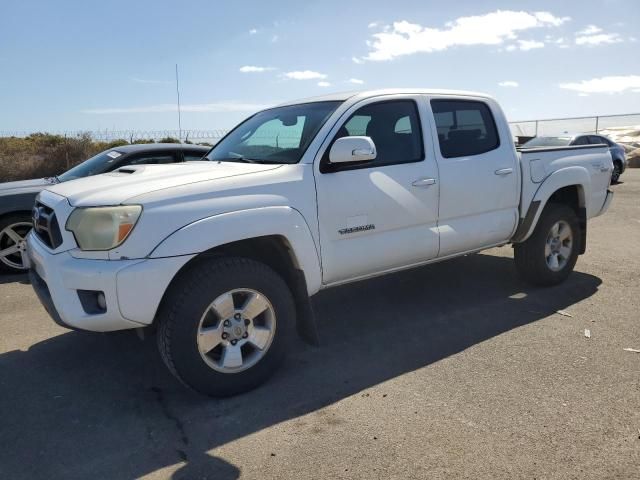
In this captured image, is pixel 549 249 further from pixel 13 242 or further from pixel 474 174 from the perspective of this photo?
pixel 13 242

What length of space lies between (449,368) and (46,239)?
2850 millimetres

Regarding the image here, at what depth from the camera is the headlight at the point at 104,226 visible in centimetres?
303

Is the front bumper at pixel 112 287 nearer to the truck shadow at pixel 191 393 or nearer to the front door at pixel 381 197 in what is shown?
the truck shadow at pixel 191 393

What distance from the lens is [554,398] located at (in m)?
3.34

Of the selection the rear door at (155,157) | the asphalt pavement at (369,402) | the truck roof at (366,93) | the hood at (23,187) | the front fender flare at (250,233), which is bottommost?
the asphalt pavement at (369,402)

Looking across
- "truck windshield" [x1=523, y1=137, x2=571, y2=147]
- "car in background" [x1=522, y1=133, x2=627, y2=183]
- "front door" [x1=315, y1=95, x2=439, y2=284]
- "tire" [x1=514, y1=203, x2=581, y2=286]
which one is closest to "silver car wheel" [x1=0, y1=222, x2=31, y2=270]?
"front door" [x1=315, y1=95, x2=439, y2=284]

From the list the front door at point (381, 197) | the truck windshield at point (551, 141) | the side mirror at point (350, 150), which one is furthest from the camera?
the truck windshield at point (551, 141)

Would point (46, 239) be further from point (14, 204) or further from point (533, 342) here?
point (533, 342)

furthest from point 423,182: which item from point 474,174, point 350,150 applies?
point 350,150

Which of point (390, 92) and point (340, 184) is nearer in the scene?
point (340, 184)

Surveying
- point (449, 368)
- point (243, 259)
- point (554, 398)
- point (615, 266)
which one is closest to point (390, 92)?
point (243, 259)

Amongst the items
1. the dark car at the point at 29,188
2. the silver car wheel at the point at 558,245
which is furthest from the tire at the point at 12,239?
the silver car wheel at the point at 558,245

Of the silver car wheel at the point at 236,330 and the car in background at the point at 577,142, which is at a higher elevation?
the car in background at the point at 577,142

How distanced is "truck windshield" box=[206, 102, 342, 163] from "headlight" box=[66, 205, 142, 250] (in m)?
1.21
